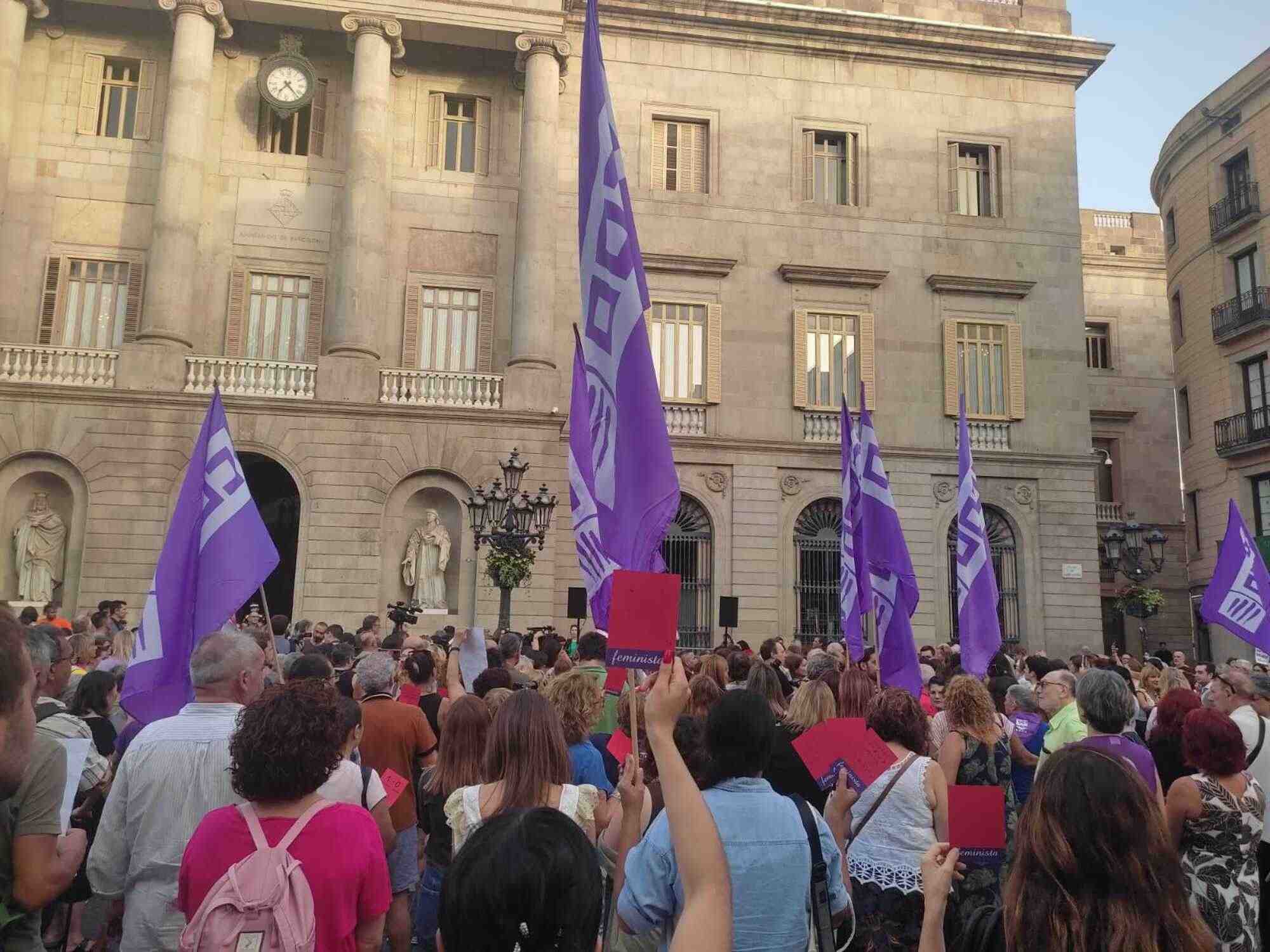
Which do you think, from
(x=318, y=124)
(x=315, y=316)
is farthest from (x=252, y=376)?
(x=318, y=124)

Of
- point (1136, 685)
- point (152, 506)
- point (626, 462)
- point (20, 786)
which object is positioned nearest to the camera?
point (20, 786)

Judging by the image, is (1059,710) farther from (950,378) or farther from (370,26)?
(370,26)

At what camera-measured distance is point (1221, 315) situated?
102ft

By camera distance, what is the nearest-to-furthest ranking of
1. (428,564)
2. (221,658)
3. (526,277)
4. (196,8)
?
(221,658) < (428,564) < (196,8) < (526,277)

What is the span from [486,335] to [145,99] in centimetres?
901

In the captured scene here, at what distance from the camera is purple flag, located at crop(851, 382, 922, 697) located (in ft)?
28.4

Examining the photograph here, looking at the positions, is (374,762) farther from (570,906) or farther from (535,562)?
(535,562)

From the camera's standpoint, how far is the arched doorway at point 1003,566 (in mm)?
24469

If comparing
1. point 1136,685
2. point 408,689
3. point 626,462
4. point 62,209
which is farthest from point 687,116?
point 626,462

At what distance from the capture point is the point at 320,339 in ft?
74.8

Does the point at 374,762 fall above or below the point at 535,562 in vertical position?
below

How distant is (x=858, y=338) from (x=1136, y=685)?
15.5m

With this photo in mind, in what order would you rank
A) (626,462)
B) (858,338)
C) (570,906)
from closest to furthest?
(570,906)
(626,462)
(858,338)

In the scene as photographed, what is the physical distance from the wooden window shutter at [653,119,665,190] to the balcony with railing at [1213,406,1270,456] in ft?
58.8
